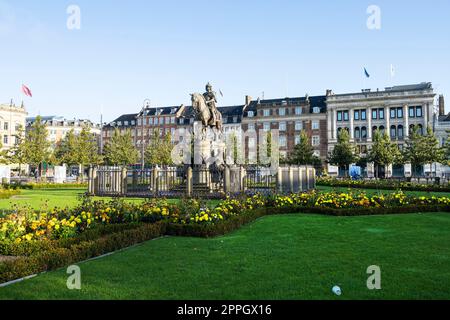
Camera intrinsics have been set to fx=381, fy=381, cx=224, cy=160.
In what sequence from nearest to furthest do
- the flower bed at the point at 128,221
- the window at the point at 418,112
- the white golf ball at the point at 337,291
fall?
1. the white golf ball at the point at 337,291
2. the flower bed at the point at 128,221
3. the window at the point at 418,112

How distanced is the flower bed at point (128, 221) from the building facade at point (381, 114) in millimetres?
57951

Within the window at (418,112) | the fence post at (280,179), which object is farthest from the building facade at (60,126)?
the fence post at (280,179)

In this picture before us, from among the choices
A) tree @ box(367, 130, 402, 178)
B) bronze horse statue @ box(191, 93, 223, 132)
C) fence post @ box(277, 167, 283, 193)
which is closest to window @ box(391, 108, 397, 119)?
tree @ box(367, 130, 402, 178)

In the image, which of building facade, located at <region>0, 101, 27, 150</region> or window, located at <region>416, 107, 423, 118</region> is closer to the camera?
window, located at <region>416, 107, 423, 118</region>

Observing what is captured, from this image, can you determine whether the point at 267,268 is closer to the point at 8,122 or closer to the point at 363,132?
the point at 363,132

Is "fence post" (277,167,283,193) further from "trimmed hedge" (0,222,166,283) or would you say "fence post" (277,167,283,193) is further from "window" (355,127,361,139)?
"window" (355,127,361,139)

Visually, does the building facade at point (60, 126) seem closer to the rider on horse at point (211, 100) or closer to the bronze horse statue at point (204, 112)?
the rider on horse at point (211, 100)

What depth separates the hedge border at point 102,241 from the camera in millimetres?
7051

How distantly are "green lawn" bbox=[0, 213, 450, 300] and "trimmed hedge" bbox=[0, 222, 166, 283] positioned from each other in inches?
12.0

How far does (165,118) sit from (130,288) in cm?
9471

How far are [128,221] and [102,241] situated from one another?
3.01m

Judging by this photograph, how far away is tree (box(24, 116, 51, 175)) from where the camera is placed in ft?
174
